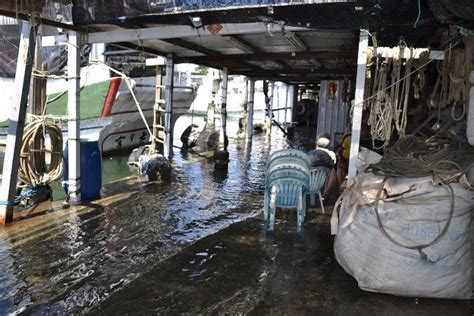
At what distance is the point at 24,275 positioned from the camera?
3939 mm

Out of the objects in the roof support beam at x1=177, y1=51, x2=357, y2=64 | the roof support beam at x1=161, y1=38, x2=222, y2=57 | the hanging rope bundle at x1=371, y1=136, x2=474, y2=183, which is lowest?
the hanging rope bundle at x1=371, y1=136, x2=474, y2=183

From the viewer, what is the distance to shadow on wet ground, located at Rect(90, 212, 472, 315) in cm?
336

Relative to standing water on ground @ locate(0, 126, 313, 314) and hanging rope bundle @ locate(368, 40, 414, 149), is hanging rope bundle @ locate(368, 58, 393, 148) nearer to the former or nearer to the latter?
hanging rope bundle @ locate(368, 40, 414, 149)

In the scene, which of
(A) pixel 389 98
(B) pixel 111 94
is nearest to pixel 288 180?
(A) pixel 389 98

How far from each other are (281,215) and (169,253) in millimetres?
2288

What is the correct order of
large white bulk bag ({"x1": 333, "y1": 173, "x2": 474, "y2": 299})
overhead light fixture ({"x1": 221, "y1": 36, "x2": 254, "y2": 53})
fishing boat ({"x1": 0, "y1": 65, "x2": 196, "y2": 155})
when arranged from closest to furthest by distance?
large white bulk bag ({"x1": 333, "y1": 173, "x2": 474, "y2": 299}) → overhead light fixture ({"x1": 221, "y1": 36, "x2": 254, "y2": 53}) → fishing boat ({"x1": 0, "y1": 65, "x2": 196, "y2": 155})

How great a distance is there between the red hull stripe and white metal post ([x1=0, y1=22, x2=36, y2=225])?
719 cm

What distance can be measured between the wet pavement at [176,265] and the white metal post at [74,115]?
430mm

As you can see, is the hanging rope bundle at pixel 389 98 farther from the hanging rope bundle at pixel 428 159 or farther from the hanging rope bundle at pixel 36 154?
the hanging rope bundle at pixel 36 154

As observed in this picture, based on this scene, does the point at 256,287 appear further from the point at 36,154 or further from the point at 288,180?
the point at 36,154

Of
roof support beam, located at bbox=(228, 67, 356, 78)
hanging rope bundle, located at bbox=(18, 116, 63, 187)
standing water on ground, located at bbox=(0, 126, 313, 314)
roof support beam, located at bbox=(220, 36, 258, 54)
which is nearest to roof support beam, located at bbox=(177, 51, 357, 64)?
roof support beam, located at bbox=(220, 36, 258, 54)

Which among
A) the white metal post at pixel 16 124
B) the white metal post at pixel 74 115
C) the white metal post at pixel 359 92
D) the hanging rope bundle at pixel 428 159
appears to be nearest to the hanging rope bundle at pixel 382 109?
the white metal post at pixel 359 92

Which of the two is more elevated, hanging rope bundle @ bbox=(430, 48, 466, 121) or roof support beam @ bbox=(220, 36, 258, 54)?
roof support beam @ bbox=(220, 36, 258, 54)

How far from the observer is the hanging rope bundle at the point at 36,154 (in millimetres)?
6238
